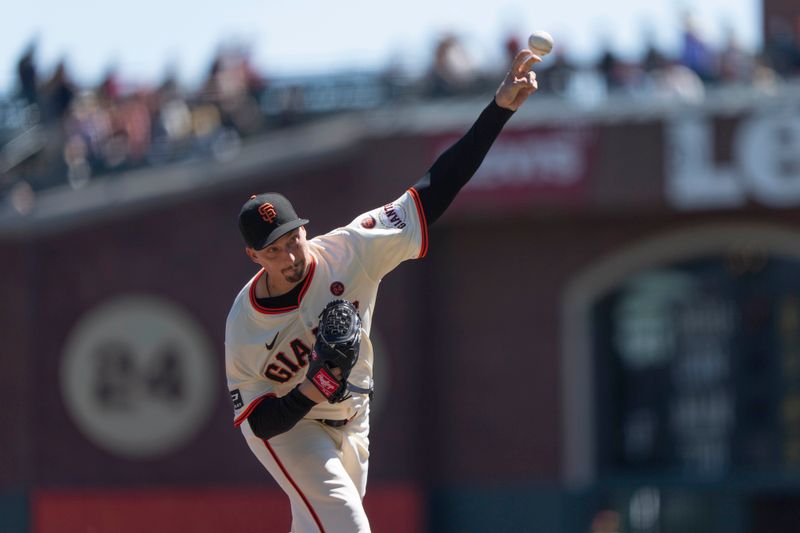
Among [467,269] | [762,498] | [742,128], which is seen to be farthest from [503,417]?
[742,128]

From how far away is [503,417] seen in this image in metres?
17.2

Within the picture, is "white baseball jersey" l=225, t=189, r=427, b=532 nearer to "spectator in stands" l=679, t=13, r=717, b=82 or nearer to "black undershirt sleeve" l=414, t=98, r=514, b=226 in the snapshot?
"black undershirt sleeve" l=414, t=98, r=514, b=226

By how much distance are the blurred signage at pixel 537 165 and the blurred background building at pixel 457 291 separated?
3 centimetres

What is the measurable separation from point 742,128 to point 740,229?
4.13 feet

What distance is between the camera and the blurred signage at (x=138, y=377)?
707 inches

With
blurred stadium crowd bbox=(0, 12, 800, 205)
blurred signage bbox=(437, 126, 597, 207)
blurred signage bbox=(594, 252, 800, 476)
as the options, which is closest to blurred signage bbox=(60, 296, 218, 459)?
blurred stadium crowd bbox=(0, 12, 800, 205)

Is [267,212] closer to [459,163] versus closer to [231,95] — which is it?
[459,163]

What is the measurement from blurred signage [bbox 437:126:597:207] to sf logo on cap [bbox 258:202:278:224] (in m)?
10.4

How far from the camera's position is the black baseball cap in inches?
246

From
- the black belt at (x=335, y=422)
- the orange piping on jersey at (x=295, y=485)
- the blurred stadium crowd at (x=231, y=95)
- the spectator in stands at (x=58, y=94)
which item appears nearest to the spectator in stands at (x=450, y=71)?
the blurred stadium crowd at (x=231, y=95)

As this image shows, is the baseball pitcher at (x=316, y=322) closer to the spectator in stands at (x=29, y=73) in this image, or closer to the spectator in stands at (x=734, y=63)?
the spectator in stands at (x=734, y=63)

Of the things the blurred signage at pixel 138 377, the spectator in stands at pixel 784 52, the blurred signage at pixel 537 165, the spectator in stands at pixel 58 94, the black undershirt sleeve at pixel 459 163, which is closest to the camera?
the black undershirt sleeve at pixel 459 163

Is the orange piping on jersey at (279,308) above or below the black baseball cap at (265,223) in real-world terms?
below

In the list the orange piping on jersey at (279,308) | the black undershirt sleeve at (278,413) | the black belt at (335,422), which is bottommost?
the black belt at (335,422)
